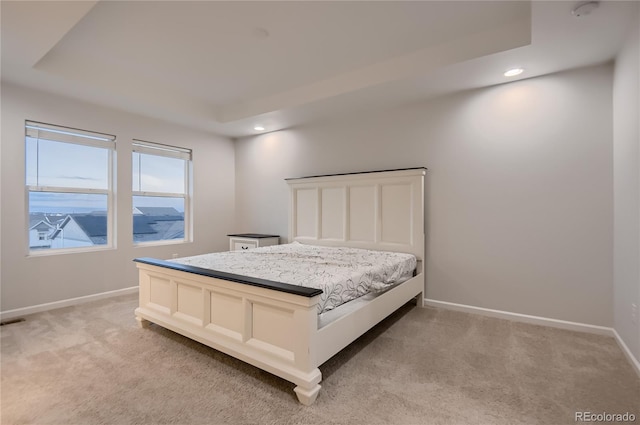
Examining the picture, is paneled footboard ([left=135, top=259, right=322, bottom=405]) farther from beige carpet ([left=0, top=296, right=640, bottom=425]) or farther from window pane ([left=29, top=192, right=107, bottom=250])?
window pane ([left=29, top=192, right=107, bottom=250])

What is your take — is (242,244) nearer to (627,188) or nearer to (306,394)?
(306,394)

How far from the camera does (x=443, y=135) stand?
11.3 ft

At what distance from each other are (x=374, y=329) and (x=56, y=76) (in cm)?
388

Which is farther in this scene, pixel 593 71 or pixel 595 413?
pixel 593 71

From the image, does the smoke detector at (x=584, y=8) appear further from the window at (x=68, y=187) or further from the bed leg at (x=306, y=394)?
the window at (x=68, y=187)

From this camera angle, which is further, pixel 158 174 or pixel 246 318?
pixel 158 174

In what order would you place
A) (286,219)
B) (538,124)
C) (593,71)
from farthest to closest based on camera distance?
(286,219), (538,124), (593,71)

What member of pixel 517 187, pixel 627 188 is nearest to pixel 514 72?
pixel 517 187

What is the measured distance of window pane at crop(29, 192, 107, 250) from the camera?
336 centimetres

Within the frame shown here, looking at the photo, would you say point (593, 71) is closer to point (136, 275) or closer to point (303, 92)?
point (303, 92)

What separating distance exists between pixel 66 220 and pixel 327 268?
3249 mm

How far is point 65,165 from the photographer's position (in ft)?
11.7

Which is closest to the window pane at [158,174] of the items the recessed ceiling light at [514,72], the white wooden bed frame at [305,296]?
the white wooden bed frame at [305,296]

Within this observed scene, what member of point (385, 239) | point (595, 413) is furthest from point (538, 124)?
point (595, 413)
